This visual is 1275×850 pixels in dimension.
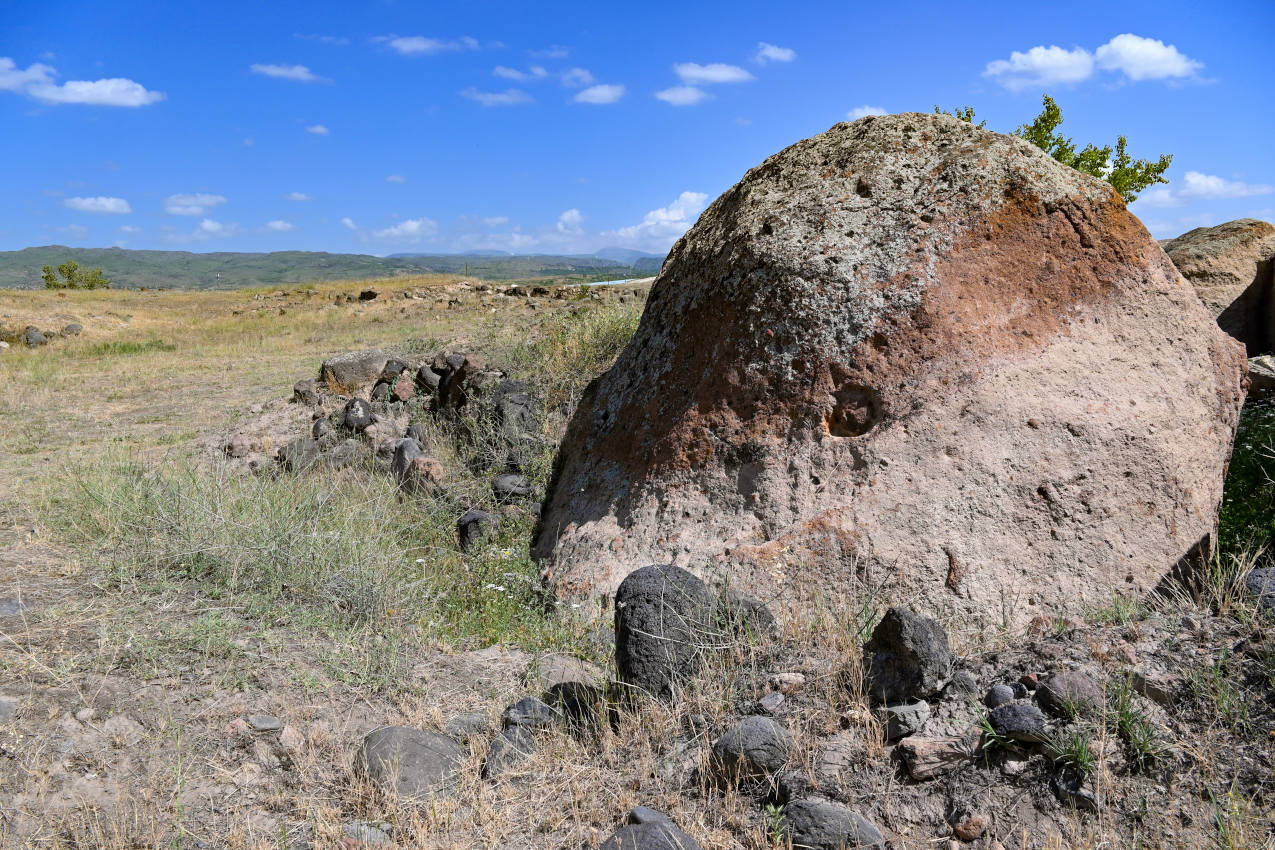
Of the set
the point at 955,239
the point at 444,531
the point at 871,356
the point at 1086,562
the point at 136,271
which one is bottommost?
the point at 444,531

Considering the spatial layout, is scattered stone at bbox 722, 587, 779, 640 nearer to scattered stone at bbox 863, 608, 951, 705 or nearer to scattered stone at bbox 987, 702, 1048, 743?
scattered stone at bbox 863, 608, 951, 705

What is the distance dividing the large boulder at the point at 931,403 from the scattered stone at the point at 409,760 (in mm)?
1317

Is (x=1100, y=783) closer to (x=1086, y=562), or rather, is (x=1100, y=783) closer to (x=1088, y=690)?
(x=1088, y=690)

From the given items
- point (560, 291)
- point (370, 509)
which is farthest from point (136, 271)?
point (370, 509)

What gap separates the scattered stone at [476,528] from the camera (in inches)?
212

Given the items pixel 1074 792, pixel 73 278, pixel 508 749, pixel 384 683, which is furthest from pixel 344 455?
pixel 73 278

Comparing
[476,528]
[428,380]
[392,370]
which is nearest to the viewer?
[476,528]

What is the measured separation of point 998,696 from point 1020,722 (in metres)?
0.19

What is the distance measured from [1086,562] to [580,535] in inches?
92.2

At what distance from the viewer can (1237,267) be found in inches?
349

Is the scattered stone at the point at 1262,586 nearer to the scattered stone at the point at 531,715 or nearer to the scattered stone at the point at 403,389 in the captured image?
the scattered stone at the point at 531,715

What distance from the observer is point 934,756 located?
2490 mm

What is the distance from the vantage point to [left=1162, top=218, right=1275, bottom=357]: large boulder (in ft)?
28.3

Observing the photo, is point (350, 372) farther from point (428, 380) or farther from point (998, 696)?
point (998, 696)
